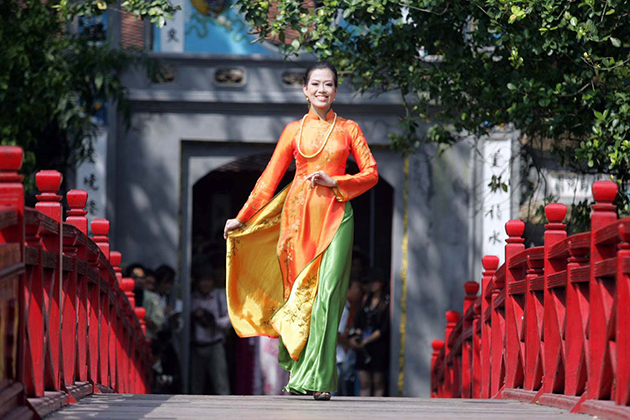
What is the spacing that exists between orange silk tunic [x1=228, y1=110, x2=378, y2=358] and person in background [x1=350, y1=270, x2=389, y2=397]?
6.32 metres

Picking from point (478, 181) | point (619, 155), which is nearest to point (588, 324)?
point (619, 155)

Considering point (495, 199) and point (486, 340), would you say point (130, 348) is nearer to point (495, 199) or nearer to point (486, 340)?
point (486, 340)

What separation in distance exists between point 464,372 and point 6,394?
503cm

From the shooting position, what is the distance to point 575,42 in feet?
25.4

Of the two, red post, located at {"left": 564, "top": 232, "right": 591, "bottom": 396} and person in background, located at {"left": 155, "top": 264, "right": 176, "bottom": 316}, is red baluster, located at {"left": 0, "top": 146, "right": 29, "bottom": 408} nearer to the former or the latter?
red post, located at {"left": 564, "top": 232, "right": 591, "bottom": 396}

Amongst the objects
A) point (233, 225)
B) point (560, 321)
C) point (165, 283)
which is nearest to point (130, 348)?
point (233, 225)

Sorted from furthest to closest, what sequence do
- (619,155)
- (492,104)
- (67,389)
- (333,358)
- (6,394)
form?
(492,104) → (619,155) → (333,358) → (67,389) → (6,394)

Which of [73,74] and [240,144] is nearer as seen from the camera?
[73,74]

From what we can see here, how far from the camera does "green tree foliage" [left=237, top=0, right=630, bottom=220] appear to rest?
734 centimetres

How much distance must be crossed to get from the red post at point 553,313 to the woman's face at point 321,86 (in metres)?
1.37

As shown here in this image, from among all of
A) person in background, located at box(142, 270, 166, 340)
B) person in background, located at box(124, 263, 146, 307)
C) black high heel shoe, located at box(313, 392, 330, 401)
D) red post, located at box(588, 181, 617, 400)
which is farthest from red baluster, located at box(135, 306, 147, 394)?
red post, located at box(588, 181, 617, 400)

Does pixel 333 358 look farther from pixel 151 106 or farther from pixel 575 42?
pixel 151 106

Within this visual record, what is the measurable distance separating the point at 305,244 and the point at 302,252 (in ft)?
0.16

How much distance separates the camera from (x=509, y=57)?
773 cm
